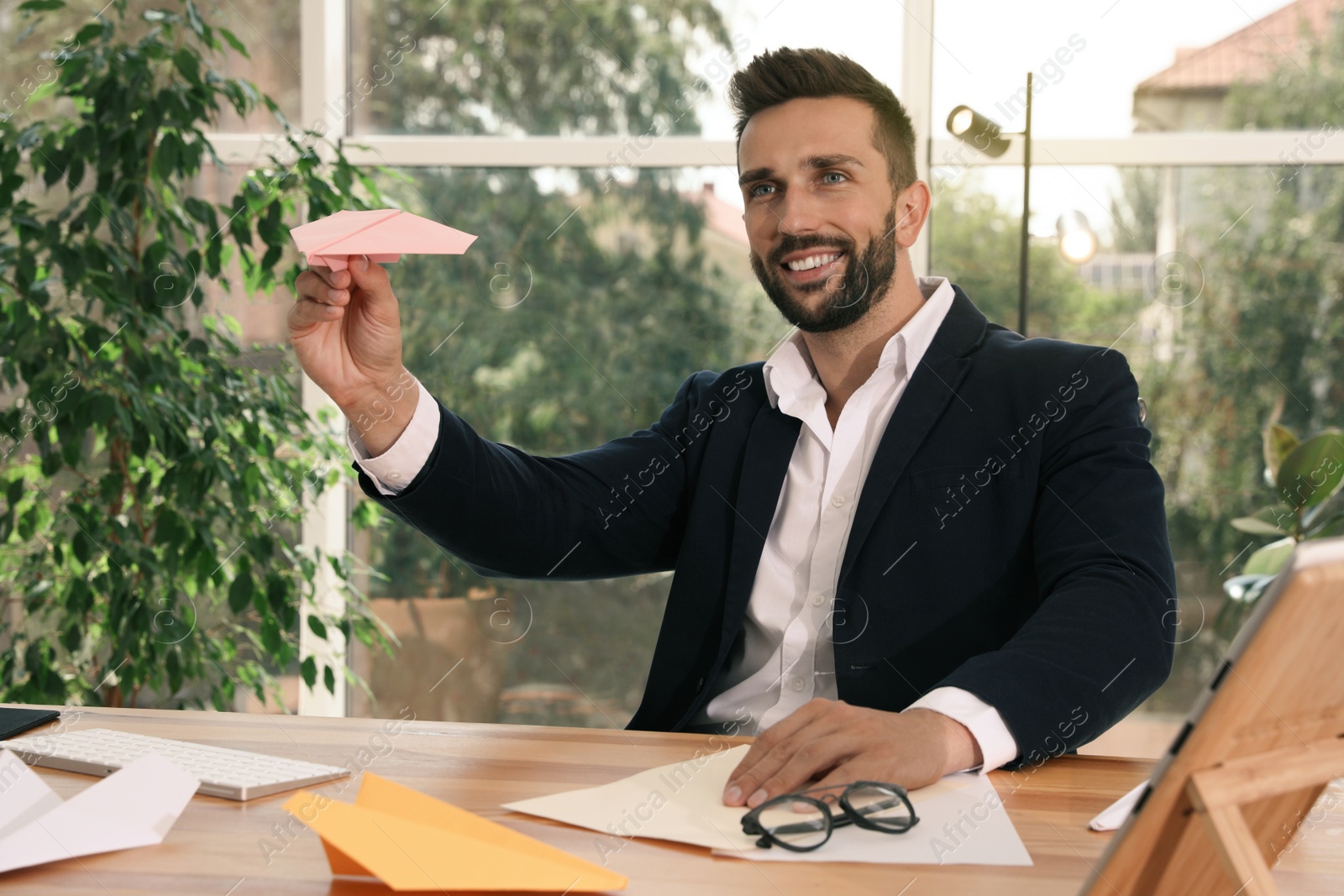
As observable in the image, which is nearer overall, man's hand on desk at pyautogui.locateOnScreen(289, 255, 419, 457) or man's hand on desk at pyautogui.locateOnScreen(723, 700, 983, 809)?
man's hand on desk at pyautogui.locateOnScreen(723, 700, 983, 809)

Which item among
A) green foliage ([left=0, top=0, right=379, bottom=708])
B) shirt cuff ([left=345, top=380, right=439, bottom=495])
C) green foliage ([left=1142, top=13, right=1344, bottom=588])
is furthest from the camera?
green foliage ([left=1142, top=13, right=1344, bottom=588])

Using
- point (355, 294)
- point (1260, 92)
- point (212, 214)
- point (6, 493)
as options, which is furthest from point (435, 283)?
point (1260, 92)

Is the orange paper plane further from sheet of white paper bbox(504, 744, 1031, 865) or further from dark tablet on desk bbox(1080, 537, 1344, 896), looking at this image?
dark tablet on desk bbox(1080, 537, 1344, 896)

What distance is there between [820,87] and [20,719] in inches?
57.5

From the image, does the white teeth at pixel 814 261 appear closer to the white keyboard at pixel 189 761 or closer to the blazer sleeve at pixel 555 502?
the blazer sleeve at pixel 555 502

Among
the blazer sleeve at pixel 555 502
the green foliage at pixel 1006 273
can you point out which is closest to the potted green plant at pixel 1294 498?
the green foliage at pixel 1006 273

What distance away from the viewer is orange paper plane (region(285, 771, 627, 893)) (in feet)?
2.58

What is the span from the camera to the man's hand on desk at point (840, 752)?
0.98 meters

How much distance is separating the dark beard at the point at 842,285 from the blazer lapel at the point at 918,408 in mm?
143

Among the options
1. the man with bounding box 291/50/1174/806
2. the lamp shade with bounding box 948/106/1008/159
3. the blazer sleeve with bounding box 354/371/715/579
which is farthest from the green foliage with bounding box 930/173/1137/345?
the blazer sleeve with bounding box 354/371/715/579

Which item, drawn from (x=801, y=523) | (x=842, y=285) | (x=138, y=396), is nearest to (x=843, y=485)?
(x=801, y=523)

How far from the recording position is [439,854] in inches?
32.0

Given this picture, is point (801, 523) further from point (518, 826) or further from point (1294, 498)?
point (1294, 498)

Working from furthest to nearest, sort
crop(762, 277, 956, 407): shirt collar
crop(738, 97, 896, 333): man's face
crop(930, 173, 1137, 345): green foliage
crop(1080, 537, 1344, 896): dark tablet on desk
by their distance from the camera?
crop(930, 173, 1137, 345): green foliage → crop(738, 97, 896, 333): man's face → crop(762, 277, 956, 407): shirt collar → crop(1080, 537, 1344, 896): dark tablet on desk
